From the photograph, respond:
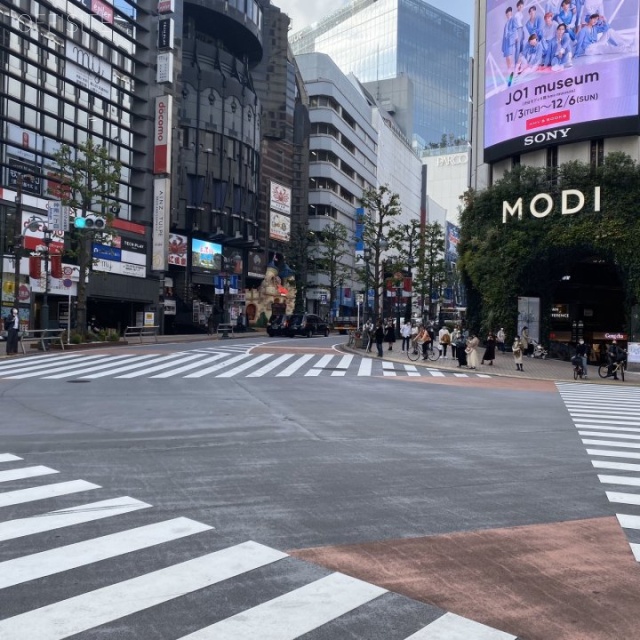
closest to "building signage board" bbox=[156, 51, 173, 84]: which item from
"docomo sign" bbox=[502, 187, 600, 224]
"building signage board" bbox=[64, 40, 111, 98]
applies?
"building signage board" bbox=[64, 40, 111, 98]

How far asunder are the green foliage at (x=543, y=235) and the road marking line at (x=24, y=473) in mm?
32696

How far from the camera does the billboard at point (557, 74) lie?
1409 inches

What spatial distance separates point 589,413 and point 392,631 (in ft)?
43.2

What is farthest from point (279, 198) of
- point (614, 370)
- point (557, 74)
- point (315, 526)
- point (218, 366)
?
point (315, 526)

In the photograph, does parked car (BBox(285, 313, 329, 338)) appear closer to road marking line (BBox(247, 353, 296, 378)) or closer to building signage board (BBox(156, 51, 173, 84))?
road marking line (BBox(247, 353, 296, 378))

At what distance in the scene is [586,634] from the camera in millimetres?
4191

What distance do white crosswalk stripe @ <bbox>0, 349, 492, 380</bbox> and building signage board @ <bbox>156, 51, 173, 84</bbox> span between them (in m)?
31.9

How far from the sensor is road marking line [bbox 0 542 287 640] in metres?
4.12

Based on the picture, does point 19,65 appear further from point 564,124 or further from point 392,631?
point 392,631

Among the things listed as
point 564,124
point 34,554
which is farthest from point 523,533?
point 564,124

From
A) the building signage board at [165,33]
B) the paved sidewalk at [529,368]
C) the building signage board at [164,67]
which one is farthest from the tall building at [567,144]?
the building signage board at [165,33]

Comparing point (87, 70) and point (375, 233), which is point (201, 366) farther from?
point (87, 70)

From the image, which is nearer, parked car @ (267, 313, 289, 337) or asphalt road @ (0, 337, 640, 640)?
asphalt road @ (0, 337, 640, 640)

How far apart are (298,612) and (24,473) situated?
5074 mm
